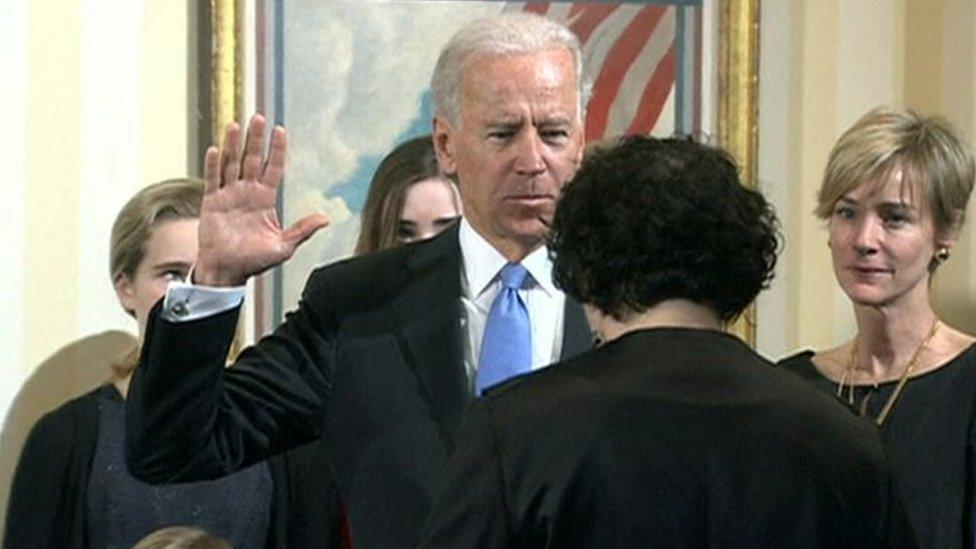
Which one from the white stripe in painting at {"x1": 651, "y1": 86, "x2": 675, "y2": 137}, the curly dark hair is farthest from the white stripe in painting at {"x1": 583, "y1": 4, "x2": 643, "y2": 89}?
the curly dark hair

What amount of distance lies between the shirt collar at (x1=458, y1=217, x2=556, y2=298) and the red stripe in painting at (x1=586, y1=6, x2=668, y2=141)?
1290 mm

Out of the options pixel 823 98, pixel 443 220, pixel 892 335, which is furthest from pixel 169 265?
pixel 823 98

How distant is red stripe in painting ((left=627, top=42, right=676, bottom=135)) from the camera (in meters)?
3.65

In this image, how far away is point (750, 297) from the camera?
6.08ft

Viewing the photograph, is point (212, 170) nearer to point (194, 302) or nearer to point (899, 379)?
point (194, 302)

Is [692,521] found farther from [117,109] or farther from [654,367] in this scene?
[117,109]

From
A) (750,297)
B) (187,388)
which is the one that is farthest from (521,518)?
(187,388)

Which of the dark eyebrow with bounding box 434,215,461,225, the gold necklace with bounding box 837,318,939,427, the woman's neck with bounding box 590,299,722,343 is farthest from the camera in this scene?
the dark eyebrow with bounding box 434,215,461,225

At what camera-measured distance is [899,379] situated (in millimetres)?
3025

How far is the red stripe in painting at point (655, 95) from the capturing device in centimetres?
365

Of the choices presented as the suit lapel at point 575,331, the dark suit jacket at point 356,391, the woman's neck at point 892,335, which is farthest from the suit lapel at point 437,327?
the woman's neck at point 892,335

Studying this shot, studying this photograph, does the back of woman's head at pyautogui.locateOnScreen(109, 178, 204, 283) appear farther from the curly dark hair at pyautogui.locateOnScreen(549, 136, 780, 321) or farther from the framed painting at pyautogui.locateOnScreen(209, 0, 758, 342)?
the curly dark hair at pyautogui.locateOnScreen(549, 136, 780, 321)

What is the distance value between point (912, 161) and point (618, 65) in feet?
2.48

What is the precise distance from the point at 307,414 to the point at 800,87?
1.71 meters
